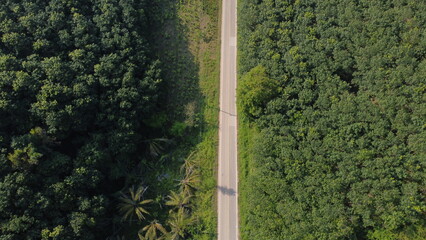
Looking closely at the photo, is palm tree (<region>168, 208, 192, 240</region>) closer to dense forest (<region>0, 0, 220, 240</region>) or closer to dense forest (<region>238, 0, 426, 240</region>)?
dense forest (<region>0, 0, 220, 240</region>)

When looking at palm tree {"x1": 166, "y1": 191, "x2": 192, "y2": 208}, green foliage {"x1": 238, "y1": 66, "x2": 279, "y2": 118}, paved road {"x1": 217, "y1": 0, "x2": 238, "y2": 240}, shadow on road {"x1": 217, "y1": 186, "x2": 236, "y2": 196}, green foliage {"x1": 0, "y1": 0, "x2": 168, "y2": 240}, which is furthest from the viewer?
shadow on road {"x1": 217, "y1": 186, "x2": 236, "y2": 196}

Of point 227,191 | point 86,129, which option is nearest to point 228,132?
point 227,191

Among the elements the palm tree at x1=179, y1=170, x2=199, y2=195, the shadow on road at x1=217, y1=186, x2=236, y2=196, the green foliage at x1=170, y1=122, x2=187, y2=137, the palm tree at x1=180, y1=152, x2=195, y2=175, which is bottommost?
the shadow on road at x1=217, y1=186, x2=236, y2=196

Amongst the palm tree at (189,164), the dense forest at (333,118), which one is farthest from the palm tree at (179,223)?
the dense forest at (333,118)

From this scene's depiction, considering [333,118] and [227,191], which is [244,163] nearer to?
[227,191]

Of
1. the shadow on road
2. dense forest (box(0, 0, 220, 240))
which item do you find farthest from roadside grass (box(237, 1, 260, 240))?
dense forest (box(0, 0, 220, 240))

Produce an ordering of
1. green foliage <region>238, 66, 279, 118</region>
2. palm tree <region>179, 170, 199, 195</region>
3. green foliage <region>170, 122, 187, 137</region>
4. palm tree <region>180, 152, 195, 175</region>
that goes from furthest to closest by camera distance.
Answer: green foliage <region>170, 122, 187, 137</region>, palm tree <region>180, 152, 195, 175</region>, palm tree <region>179, 170, 199, 195</region>, green foliage <region>238, 66, 279, 118</region>

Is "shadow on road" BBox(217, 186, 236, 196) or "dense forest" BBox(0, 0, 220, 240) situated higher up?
"dense forest" BBox(0, 0, 220, 240)
